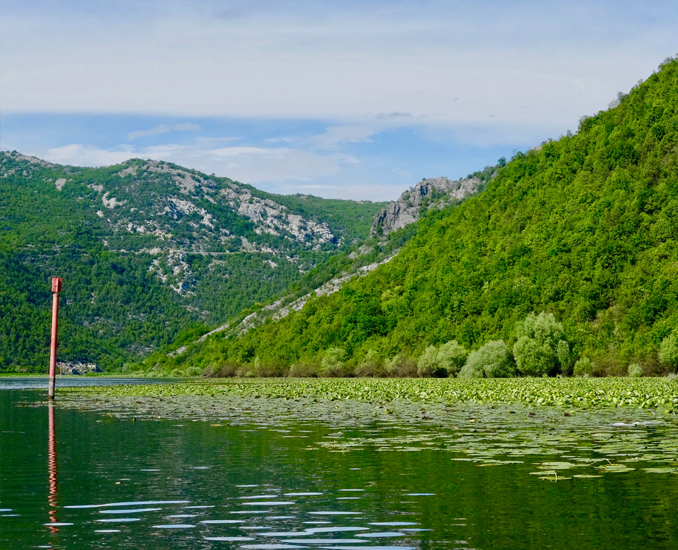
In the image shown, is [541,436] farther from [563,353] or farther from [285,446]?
[563,353]

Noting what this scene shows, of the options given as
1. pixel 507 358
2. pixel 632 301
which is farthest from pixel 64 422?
pixel 632 301

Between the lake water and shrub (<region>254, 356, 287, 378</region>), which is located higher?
the lake water

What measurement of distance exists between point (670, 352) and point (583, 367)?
14654 millimetres

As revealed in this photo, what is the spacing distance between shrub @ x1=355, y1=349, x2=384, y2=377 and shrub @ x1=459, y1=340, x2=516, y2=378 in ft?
111

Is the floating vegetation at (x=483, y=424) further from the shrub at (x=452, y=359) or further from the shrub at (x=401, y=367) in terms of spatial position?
the shrub at (x=401, y=367)

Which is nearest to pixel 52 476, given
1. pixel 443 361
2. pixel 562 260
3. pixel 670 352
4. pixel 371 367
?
pixel 670 352

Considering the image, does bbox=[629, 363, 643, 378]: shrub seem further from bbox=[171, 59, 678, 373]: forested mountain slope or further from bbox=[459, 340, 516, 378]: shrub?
bbox=[459, 340, 516, 378]: shrub

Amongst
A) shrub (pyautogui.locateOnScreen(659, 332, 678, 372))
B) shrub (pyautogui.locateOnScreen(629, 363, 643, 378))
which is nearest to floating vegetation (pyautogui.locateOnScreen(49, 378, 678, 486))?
shrub (pyautogui.locateOnScreen(659, 332, 678, 372))

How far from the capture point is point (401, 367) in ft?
443

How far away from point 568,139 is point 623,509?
17387 cm

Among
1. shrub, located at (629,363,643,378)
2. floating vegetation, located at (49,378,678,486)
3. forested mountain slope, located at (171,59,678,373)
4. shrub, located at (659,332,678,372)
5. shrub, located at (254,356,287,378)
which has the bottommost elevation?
shrub, located at (254,356,287,378)

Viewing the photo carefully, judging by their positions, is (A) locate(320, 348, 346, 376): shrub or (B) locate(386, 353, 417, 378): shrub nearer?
(B) locate(386, 353, 417, 378): shrub

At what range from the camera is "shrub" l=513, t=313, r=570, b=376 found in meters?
104

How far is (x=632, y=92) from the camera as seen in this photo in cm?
17338
